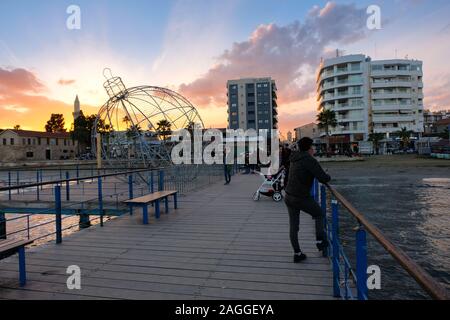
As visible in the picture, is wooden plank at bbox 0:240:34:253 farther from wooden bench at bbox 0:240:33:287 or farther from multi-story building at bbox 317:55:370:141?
multi-story building at bbox 317:55:370:141

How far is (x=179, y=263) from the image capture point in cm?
518

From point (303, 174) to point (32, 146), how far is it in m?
82.7

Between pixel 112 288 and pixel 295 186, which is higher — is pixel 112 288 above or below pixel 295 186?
below

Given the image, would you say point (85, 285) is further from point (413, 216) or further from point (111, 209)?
point (413, 216)

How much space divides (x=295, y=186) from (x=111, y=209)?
8593 millimetres

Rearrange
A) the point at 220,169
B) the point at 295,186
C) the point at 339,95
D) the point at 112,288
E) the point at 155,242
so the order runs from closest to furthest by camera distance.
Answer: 1. the point at 112,288
2. the point at 295,186
3. the point at 155,242
4. the point at 220,169
5. the point at 339,95

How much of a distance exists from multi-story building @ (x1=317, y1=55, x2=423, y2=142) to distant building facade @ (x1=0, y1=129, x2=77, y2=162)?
64.9 m

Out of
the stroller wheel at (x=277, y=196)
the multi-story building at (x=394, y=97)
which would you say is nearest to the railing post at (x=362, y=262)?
the stroller wheel at (x=277, y=196)

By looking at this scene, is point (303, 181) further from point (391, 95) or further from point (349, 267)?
point (391, 95)

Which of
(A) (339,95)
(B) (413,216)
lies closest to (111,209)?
(B) (413,216)

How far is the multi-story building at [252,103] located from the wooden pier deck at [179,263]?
9227 centimetres

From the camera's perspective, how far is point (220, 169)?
2191cm

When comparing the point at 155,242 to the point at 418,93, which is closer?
the point at 155,242

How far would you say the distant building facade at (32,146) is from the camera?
7080 centimetres
